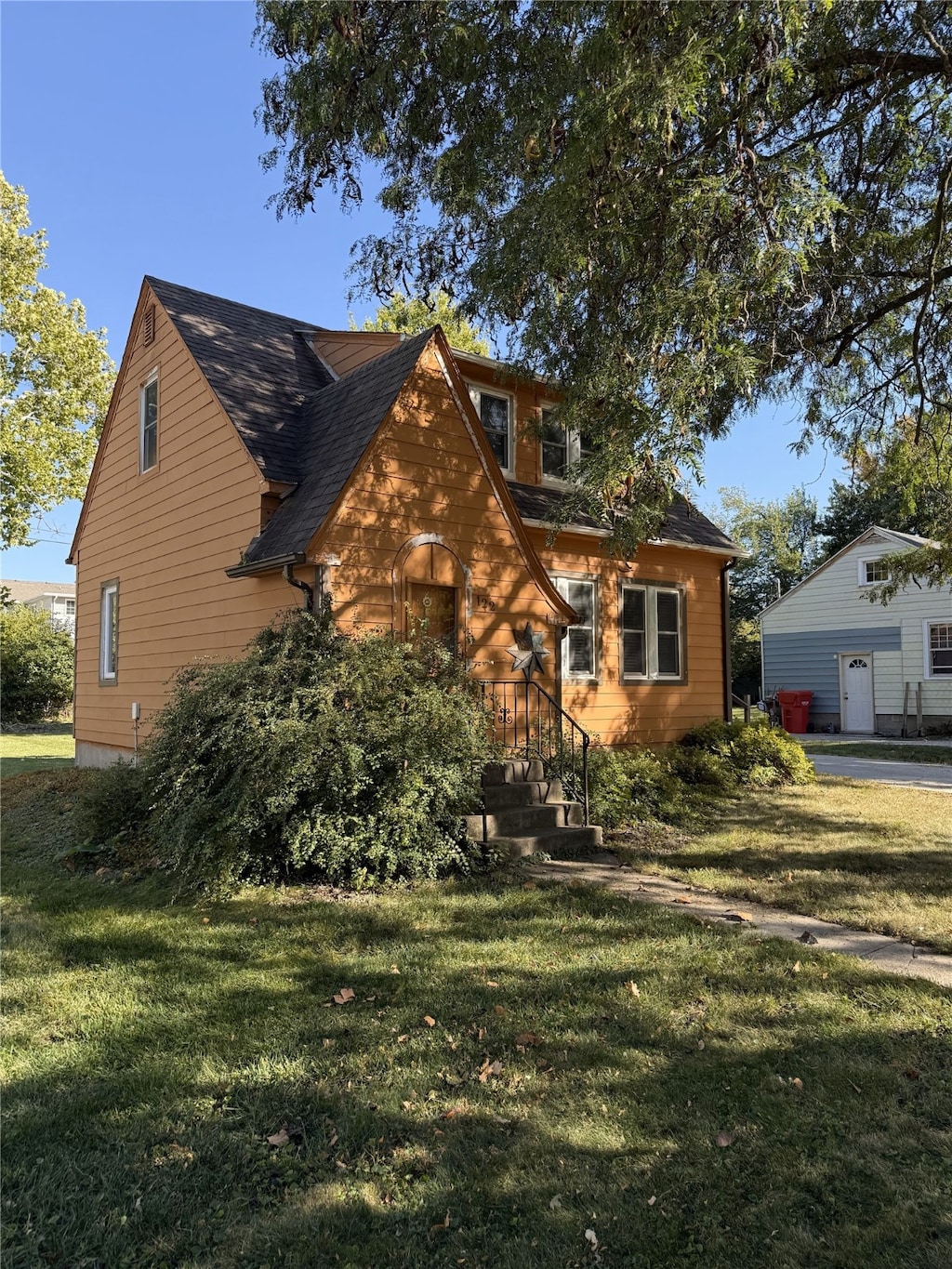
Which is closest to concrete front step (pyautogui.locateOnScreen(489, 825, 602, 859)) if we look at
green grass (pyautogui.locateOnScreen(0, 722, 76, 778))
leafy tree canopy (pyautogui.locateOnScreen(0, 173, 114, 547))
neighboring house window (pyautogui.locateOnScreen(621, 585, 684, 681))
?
neighboring house window (pyautogui.locateOnScreen(621, 585, 684, 681))

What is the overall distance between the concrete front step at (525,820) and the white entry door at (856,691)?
20805 mm

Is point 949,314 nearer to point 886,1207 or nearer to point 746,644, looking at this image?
point 886,1207

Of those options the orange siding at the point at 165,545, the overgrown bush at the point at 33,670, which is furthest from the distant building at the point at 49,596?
the orange siding at the point at 165,545

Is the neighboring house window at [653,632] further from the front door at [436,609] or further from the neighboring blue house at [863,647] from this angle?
the neighboring blue house at [863,647]

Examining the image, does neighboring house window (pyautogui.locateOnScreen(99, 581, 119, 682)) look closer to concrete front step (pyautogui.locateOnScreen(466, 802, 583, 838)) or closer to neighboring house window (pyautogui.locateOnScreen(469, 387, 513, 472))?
neighboring house window (pyautogui.locateOnScreen(469, 387, 513, 472))

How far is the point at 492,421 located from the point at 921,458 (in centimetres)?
606

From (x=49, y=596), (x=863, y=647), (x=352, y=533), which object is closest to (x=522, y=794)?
(x=352, y=533)

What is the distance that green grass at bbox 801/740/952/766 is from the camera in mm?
18328

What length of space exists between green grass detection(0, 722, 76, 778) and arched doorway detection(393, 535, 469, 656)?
9.59 metres

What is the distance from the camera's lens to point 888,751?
19641mm

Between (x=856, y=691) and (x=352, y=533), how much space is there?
75.1ft

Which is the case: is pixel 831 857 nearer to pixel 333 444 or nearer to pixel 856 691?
pixel 333 444

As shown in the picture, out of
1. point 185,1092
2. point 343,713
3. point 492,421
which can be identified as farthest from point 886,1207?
point 492,421

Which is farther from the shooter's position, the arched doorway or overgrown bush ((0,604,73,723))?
overgrown bush ((0,604,73,723))
